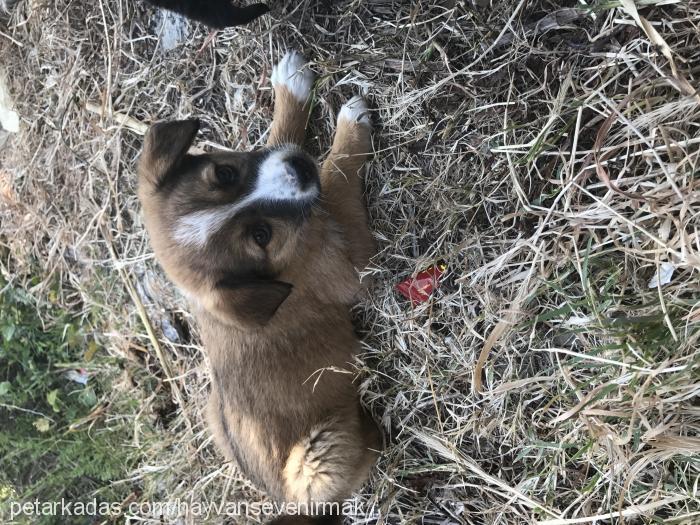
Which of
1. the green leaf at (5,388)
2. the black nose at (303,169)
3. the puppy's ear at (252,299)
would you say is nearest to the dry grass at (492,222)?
the black nose at (303,169)

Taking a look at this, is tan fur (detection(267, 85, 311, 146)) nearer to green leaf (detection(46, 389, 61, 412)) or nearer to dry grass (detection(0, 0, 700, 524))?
dry grass (detection(0, 0, 700, 524))

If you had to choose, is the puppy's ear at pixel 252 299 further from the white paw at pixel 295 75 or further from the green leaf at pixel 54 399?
the green leaf at pixel 54 399

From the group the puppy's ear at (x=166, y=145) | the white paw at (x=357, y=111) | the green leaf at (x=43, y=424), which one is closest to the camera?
the puppy's ear at (x=166, y=145)

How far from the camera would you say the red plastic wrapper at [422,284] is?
2963mm

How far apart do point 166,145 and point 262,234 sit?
2.25ft

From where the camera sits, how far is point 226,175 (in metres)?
3.03

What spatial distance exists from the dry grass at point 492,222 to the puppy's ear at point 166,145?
2.22 ft

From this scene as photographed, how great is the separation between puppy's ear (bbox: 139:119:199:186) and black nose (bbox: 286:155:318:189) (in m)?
0.54

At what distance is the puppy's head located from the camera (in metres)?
2.88

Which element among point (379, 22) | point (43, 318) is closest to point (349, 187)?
point (379, 22)

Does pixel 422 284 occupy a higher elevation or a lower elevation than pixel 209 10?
lower

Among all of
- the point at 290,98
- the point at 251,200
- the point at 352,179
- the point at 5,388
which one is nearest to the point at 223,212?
the point at 251,200

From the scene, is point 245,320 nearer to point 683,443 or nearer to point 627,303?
point 627,303

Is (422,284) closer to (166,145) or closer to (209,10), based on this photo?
(166,145)
